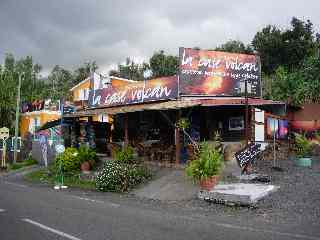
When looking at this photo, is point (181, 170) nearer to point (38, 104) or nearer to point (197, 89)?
point (197, 89)

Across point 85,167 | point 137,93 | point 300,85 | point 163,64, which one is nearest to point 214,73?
point 137,93

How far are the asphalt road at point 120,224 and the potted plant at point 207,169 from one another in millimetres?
2521

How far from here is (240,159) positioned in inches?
649

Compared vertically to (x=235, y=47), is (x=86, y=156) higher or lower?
lower

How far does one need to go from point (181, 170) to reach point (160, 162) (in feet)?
7.95

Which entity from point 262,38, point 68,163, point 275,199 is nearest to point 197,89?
point 68,163

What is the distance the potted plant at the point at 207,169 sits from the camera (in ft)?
50.5

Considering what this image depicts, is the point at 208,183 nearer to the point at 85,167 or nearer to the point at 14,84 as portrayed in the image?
the point at 85,167

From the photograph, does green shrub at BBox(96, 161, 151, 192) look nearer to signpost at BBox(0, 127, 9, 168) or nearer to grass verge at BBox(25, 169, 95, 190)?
grass verge at BBox(25, 169, 95, 190)

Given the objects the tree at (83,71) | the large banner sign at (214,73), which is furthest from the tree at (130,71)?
the large banner sign at (214,73)

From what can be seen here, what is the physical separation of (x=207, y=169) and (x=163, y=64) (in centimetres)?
4295

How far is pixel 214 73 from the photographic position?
23.5 metres

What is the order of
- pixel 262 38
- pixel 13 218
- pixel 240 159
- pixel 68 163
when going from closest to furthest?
1. pixel 13 218
2. pixel 240 159
3. pixel 68 163
4. pixel 262 38

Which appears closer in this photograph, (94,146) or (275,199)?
(275,199)
